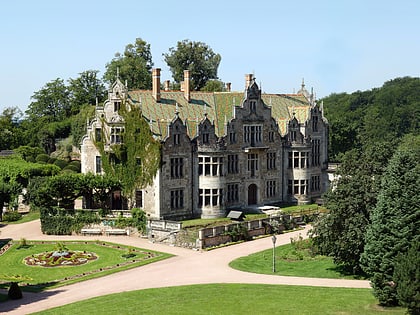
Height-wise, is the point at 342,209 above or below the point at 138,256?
above

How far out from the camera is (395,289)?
108ft

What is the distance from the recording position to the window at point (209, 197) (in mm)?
61281

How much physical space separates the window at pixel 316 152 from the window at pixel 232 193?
1260cm

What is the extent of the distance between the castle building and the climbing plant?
57 cm

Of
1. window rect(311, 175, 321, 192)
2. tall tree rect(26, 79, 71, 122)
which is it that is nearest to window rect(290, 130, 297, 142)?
window rect(311, 175, 321, 192)

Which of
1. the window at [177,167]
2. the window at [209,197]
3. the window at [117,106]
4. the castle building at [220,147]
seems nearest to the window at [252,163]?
the castle building at [220,147]

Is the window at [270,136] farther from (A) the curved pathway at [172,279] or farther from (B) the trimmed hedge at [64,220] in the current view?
(B) the trimmed hedge at [64,220]

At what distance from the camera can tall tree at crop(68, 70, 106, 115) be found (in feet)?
361

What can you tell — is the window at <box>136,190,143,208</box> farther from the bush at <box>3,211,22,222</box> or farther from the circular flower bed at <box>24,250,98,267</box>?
the bush at <box>3,211,22,222</box>

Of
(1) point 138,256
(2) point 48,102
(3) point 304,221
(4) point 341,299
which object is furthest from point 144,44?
(4) point 341,299

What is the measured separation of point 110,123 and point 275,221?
734 inches

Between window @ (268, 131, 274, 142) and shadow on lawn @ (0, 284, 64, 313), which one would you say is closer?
shadow on lawn @ (0, 284, 64, 313)

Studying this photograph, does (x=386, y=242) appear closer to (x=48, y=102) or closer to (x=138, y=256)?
(x=138, y=256)

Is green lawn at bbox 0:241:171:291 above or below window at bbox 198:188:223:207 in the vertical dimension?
below
